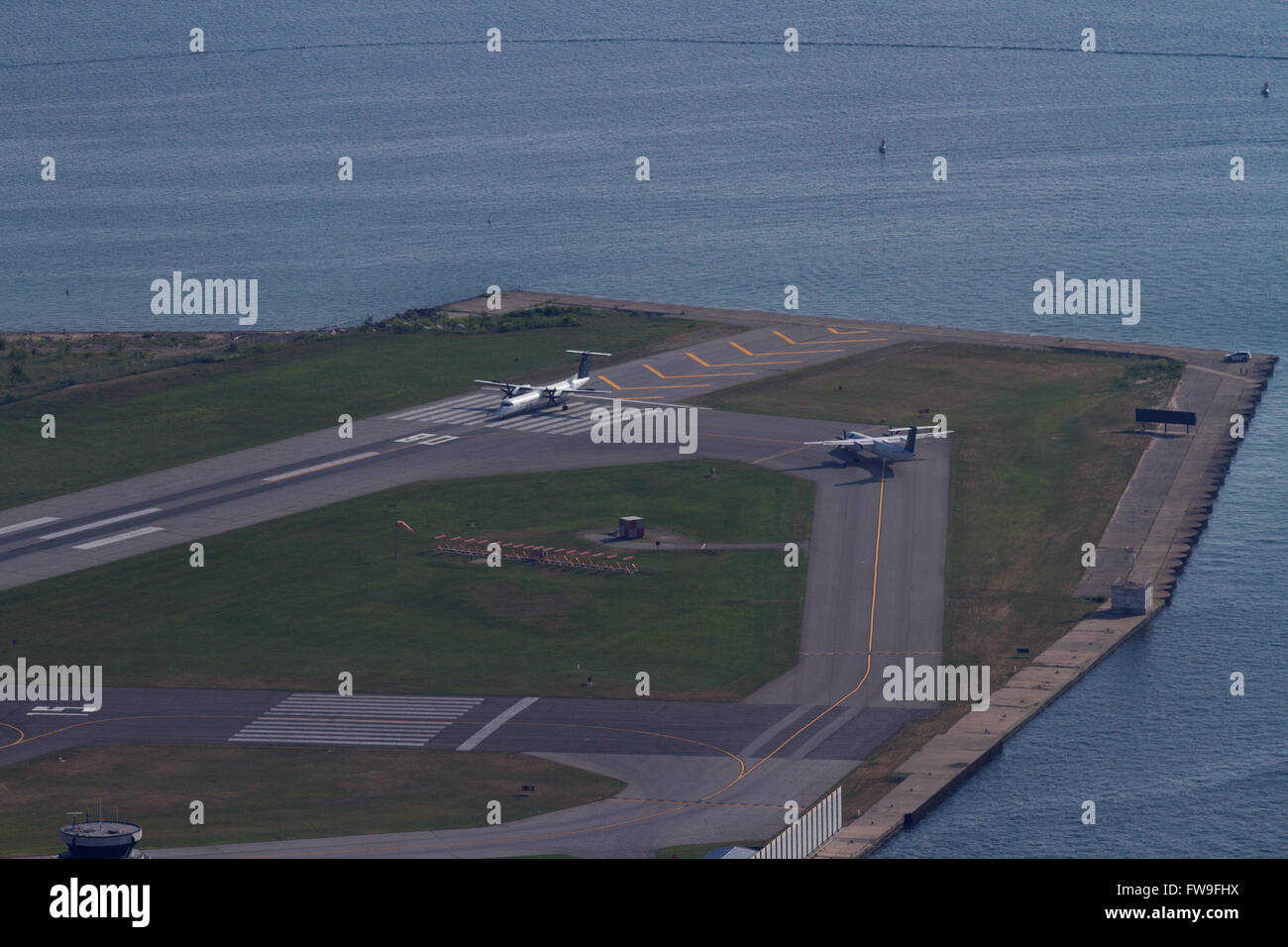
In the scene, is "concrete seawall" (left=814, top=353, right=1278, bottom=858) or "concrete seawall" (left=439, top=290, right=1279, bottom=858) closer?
"concrete seawall" (left=814, top=353, right=1278, bottom=858)

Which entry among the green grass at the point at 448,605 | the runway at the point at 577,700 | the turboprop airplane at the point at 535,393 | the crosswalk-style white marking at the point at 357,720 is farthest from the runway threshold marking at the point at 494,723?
the turboprop airplane at the point at 535,393

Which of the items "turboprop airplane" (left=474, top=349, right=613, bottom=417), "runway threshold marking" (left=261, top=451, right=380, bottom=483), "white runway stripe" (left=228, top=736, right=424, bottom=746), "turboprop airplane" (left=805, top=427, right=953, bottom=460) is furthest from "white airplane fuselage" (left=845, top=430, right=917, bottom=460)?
"white runway stripe" (left=228, top=736, right=424, bottom=746)

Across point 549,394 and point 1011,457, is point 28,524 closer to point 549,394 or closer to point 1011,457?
point 549,394

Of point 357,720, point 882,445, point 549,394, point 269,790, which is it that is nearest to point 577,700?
point 357,720

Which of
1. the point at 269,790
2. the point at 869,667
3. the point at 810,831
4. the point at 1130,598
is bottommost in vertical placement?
the point at 810,831

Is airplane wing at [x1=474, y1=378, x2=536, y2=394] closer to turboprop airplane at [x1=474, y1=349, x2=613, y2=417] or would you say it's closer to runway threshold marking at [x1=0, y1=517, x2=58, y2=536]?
turboprop airplane at [x1=474, y1=349, x2=613, y2=417]

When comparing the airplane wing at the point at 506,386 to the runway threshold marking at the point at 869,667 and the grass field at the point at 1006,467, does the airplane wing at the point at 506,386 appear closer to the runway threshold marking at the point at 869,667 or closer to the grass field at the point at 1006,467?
the grass field at the point at 1006,467
